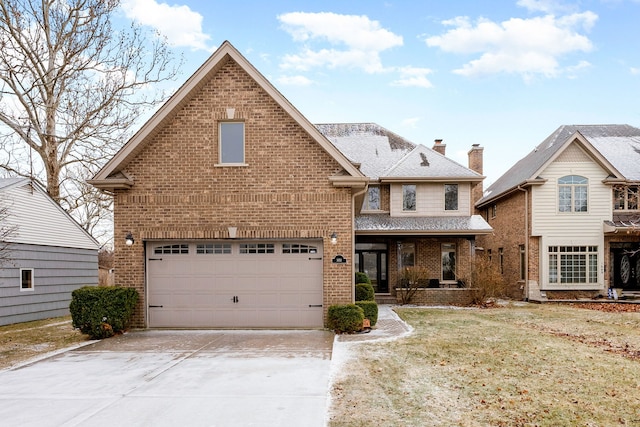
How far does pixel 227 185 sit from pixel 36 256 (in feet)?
30.0

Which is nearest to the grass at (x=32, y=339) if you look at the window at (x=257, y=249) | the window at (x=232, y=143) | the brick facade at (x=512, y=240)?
the window at (x=257, y=249)

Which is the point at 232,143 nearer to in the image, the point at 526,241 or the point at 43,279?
the point at 43,279

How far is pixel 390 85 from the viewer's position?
23078 millimetres

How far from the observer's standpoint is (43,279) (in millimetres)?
17500

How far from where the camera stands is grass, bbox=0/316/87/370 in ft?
33.2

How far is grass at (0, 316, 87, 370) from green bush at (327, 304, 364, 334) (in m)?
6.17

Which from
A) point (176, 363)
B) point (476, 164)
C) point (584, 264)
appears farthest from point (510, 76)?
point (176, 363)

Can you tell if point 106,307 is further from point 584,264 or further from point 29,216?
point 584,264

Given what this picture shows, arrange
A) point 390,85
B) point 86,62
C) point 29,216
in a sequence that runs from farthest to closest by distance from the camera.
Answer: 1. point 390,85
2. point 86,62
3. point 29,216

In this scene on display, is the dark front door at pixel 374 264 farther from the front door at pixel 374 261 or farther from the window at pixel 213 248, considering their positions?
the window at pixel 213 248

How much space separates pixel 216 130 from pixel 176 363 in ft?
21.1

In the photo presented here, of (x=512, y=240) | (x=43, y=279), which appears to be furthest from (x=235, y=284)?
(x=512, y=240)

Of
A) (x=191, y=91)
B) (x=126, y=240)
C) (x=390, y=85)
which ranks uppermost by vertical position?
(x=390, y=85)

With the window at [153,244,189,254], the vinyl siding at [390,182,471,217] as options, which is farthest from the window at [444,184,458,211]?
the window at [153,244,189,254]
